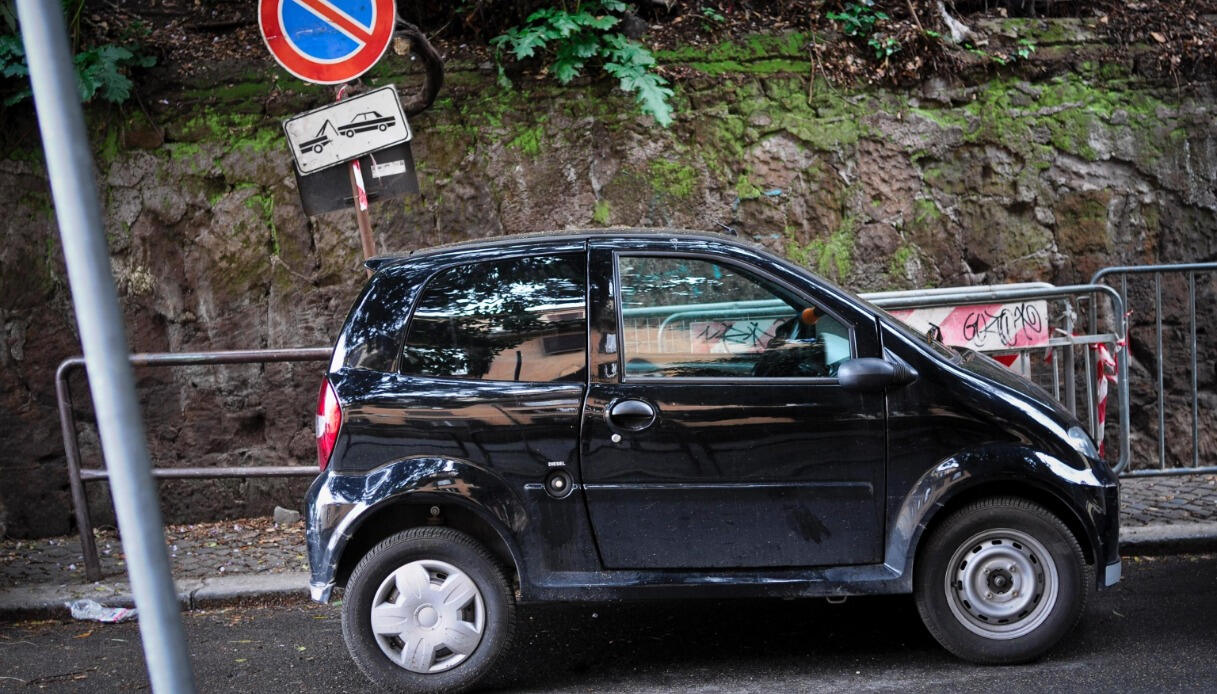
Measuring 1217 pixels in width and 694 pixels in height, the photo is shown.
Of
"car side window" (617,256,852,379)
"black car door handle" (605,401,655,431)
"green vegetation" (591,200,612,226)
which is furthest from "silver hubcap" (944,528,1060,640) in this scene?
"green vegetation" (591,200,612,226)

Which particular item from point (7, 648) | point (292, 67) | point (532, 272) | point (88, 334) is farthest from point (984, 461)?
point (7, 648)

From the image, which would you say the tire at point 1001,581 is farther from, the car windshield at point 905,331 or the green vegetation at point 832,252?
the green vegetation at point 832,252

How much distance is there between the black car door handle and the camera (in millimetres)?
4090

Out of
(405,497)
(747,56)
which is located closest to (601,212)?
(747,56)

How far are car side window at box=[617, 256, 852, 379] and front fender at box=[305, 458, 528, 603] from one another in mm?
719

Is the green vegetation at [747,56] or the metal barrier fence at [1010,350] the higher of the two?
the green vegetation at [747,56]

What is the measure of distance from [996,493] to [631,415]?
1.48 m

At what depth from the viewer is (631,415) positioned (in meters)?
4.10

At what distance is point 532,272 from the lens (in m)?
4.29

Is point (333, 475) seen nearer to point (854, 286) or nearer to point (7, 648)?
point (7, 648)

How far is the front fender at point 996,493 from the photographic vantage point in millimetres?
4059

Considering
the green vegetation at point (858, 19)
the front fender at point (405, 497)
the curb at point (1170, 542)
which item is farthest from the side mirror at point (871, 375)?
the green vegetation at point (858, 19)

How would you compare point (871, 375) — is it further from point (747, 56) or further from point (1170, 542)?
point (747, 56)

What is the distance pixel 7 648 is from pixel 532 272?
3195 millimetres
